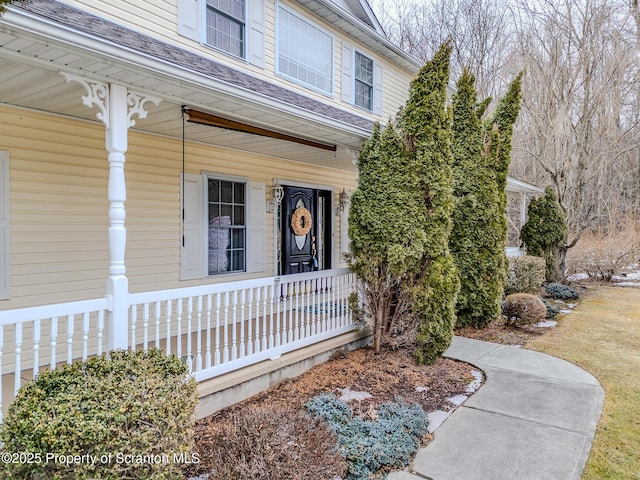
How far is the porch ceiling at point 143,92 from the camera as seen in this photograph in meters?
2.96

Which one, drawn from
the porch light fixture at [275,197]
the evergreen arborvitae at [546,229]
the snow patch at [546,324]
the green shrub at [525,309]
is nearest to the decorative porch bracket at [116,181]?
the porch light fixture at [275,197]

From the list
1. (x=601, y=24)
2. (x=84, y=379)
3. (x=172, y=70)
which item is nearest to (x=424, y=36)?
(x=601, y=24)

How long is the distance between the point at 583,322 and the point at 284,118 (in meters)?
7.55

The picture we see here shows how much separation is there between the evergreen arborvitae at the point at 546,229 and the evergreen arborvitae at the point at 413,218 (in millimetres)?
7628

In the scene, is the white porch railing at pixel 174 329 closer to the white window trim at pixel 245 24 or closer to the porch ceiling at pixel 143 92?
the porch ceiling at pixel 143 92

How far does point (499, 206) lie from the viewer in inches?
300

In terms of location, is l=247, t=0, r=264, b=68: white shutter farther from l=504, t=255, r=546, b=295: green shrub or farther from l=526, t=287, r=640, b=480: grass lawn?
l=504, t=255, r=546, b=295: green shrub

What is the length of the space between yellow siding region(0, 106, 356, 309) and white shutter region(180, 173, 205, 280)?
0.10 metres

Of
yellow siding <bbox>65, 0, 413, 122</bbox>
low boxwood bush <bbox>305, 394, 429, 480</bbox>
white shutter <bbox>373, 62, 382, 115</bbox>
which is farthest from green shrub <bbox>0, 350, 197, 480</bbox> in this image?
white shutter <bbox>373, 62, 382, 115</bbox>

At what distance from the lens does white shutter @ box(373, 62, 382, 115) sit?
9.88 m

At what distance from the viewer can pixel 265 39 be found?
721cm

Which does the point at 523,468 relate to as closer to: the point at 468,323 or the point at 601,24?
the point at 468,323

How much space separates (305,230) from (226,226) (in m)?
1.98

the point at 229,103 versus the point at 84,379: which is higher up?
the point at 229,103
